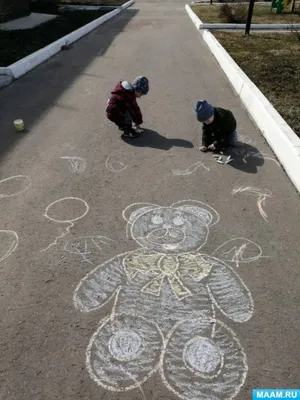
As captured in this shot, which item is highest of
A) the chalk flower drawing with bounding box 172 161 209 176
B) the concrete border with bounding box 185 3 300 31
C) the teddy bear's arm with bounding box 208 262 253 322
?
the concrete border with bounding box 185 3 300 31

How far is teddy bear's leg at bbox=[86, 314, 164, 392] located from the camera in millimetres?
2061

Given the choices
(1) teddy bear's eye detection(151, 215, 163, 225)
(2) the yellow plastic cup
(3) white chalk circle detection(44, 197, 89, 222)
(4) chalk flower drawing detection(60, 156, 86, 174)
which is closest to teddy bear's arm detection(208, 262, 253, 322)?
(1) teddy bear's eye detection(151, 215, 163, 225)

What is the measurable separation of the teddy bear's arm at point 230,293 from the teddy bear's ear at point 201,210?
61 centimetres

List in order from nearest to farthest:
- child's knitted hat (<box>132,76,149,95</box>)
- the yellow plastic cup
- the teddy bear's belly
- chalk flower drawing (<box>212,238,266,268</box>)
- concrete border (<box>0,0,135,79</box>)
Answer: the teddy bear's belly → chalk flower drawing (<box>212,238,266,268</box>) → child's knitted hat (<box>132,76,149,95</box>) → the yellow plastic cup → concrete border (<box>0,0,135,79</box>)

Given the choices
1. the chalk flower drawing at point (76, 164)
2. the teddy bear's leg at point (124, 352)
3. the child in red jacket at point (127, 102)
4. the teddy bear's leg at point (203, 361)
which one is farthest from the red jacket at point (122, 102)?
the teddy bear's leg at point (203, 361)

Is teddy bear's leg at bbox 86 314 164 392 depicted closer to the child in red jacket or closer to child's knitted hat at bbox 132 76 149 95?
the child in red jacket

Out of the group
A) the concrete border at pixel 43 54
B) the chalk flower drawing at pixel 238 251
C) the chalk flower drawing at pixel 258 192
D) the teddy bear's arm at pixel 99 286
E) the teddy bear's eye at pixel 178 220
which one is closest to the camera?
the teddy bear's arm at pixel 99 286

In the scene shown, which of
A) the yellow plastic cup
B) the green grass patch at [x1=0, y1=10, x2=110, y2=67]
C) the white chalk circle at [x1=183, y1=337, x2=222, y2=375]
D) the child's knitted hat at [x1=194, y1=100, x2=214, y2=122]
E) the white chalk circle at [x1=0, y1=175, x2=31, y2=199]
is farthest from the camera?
the green grass patch at [x1=0, y1=10, x2=110, y2=67]

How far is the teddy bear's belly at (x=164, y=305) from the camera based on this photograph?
2398 millimetres

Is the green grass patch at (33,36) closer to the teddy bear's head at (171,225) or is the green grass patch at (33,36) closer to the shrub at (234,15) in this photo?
the shrub at (234,15)

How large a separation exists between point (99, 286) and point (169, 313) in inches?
23.9

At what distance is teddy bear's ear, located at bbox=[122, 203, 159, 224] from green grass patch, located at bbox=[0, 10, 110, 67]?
6.67m

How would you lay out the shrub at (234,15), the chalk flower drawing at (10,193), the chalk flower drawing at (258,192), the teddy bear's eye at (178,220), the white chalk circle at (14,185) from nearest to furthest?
the chalk flower drawing at (10,193), the teddy bear's eye at (178,220), the chalk flower drawing at (258,192), the white chalk circle at (14,185), the shrub at (234,15)

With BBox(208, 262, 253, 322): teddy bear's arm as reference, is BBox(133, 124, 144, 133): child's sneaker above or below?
above
